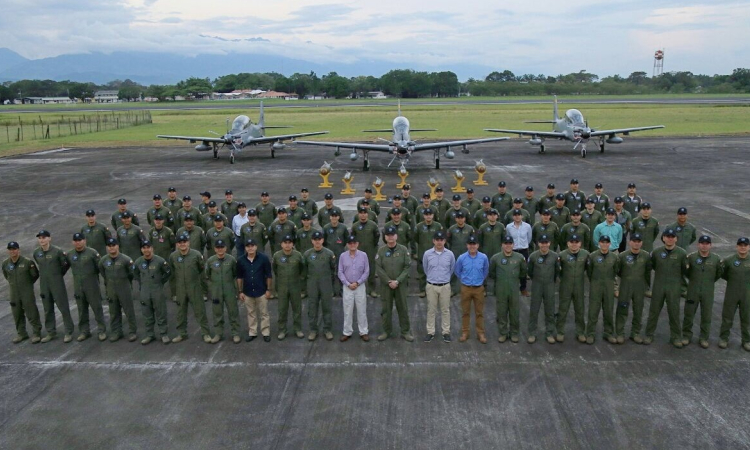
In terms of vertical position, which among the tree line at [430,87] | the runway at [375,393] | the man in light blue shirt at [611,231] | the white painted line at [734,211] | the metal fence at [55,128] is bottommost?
the runway at [375,393]

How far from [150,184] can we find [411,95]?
4398 inches

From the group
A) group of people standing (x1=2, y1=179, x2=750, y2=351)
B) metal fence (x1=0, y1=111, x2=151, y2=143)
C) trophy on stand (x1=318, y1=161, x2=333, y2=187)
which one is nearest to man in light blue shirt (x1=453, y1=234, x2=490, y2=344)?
group of people standing (x1=2, y1=179, x2=750, y2=351)

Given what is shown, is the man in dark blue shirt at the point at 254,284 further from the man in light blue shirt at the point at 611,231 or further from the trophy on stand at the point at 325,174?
the trophy on stand at the point at 325,174

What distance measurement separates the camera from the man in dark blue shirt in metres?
7.54

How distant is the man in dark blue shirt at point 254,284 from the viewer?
7.54m

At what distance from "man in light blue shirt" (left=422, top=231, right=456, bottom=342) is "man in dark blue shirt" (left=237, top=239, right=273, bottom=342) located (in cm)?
224

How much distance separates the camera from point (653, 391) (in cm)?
614

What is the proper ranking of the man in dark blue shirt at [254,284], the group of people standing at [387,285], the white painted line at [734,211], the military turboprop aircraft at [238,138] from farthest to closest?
1. the military turboprop aircraft at [238,138]
2. the white painted line at [734,211]
3. the man in dark blue shirt at [254,284]
4. the group of people standing at [387,285]

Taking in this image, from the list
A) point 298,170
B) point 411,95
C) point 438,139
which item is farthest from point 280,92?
point 298,170

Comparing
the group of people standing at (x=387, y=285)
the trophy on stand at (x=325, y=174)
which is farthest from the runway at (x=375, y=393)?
the trophy on stand at (x=325, y=174)

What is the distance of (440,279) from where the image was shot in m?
7.48

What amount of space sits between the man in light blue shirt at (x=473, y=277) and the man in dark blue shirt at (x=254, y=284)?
8.78ft

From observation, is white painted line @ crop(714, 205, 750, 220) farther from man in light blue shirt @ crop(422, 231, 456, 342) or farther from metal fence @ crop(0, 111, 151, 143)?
metal fence @ crop(0, 111, 151, 143)

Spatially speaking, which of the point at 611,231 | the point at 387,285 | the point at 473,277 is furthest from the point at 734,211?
the point at 387,285
